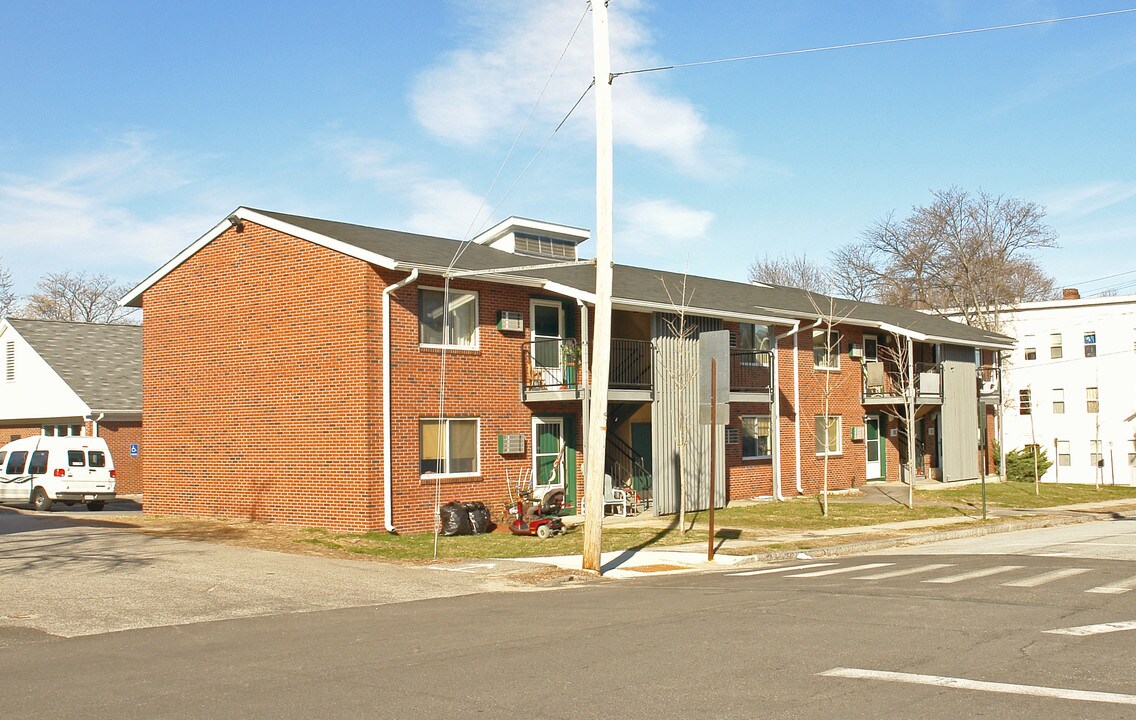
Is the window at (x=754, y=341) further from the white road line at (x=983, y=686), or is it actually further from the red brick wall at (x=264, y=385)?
the white road line at (x=983, y=686)

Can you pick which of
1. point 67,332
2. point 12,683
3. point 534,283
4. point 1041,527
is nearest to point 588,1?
point 534,283

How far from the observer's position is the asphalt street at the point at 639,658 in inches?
281

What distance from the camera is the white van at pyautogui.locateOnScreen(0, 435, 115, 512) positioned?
92.2 ft

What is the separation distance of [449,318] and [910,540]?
35.4 feet

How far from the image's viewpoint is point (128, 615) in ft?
38.3

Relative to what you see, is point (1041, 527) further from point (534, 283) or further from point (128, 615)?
point (128, 615)

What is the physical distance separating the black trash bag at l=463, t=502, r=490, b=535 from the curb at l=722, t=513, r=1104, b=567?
19.8 feet

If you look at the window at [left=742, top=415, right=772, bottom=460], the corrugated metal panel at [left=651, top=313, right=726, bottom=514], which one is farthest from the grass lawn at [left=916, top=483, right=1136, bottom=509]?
the corrugated metal panel at [left=651, top=313, right=726, bottom=514]

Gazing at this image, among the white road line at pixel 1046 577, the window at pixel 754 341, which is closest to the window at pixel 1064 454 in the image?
the window at pixel 754 341

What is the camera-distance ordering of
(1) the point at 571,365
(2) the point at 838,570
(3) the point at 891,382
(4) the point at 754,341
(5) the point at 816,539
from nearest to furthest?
(2) the point at 838,570, (5) the point at 816,539, (1) the point at 571,365, (4) the point at 754,341, (3) the point at 891,382

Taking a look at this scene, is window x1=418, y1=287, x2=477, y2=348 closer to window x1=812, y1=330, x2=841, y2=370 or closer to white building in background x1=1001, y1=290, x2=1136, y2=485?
window x1=812, y1=330, x2=841, y2=370

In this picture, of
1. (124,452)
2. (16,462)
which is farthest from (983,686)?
(124,452)

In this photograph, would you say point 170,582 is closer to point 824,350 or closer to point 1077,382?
point 824,350

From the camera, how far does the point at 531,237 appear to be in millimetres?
29516
